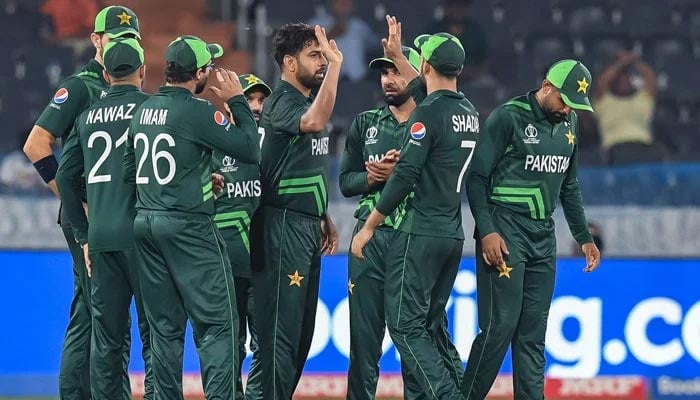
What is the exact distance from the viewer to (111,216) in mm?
7645

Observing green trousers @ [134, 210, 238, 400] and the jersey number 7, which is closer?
green trousers @ [134, 210, 238, 400]

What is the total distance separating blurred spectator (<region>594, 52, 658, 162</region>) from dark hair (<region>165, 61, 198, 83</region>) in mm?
7919

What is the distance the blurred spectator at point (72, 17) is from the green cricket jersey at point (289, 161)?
7.87 m

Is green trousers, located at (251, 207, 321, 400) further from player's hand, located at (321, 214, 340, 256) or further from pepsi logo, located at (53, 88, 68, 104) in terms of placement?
pepsi logo, located at (53, 88, 68, 104)

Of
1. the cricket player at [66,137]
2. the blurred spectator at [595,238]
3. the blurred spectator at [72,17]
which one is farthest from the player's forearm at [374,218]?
the blurred spectator at [72,17]

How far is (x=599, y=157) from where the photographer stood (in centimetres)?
1404

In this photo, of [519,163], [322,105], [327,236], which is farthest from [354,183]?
[519,163]

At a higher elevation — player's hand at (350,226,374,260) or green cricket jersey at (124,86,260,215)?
green cricket jersey at (124,86,260,215)

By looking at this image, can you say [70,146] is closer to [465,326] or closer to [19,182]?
[465,326]

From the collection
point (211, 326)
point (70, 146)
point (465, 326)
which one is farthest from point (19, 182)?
point (211, 326)

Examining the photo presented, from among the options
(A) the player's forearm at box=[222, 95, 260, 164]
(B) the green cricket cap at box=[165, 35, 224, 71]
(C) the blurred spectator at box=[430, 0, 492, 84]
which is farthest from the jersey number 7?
(C) the blurred spectator at box=[430, 0, 492, 84]

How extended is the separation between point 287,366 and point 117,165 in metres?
1.48

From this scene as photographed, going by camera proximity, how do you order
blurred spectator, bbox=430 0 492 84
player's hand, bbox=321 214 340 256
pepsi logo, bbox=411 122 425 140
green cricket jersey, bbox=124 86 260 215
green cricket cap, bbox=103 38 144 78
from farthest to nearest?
blurred spectator, bbox=430 0 492 84 < player's hand, bbox=321 214 340 256 < pepsi logo, bbox=411 122 425 140 < green cricket cap, bbox=103 38 144 78 < green cricket jersey, bbox=124 86 260 215

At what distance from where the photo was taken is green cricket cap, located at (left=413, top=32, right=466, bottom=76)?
781 cm
